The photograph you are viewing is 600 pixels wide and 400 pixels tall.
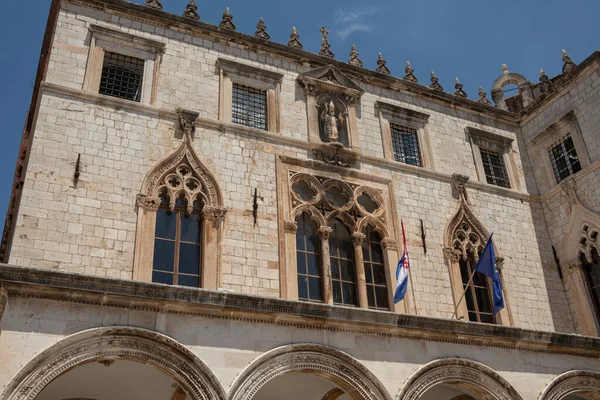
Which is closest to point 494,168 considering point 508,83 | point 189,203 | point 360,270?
point 508,83

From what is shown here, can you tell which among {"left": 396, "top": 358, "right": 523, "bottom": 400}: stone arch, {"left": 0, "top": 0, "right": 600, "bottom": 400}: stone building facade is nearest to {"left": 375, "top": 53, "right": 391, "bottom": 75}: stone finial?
{"left": 0, "top": 0, "right": 600, "bottom": 400}: stone building facade

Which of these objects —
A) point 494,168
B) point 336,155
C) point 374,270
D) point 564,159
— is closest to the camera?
point 374,270

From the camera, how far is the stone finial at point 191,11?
1612 cm

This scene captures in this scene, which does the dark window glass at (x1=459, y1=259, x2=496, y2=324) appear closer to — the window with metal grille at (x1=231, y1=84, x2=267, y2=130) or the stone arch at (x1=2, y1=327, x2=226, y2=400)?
the window with metal grille at (x1=231, y1=84, x2=267, y2=130)

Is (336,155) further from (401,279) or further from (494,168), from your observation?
(494,168)

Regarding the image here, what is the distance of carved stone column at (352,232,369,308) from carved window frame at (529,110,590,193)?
6.77 meters

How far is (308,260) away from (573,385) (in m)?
6.18

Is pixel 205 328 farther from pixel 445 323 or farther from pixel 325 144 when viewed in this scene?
pixel 325 144

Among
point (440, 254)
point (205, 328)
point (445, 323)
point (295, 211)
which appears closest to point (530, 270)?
Answer: point (440, 254)

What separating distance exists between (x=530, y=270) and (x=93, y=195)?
1134 centimetres

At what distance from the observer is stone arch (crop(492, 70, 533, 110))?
67.7ft

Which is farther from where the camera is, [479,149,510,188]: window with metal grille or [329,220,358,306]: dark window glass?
[479,149,510,188]: window with metal grille

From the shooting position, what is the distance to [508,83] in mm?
21484

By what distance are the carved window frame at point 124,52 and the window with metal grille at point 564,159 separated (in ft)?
38.2
